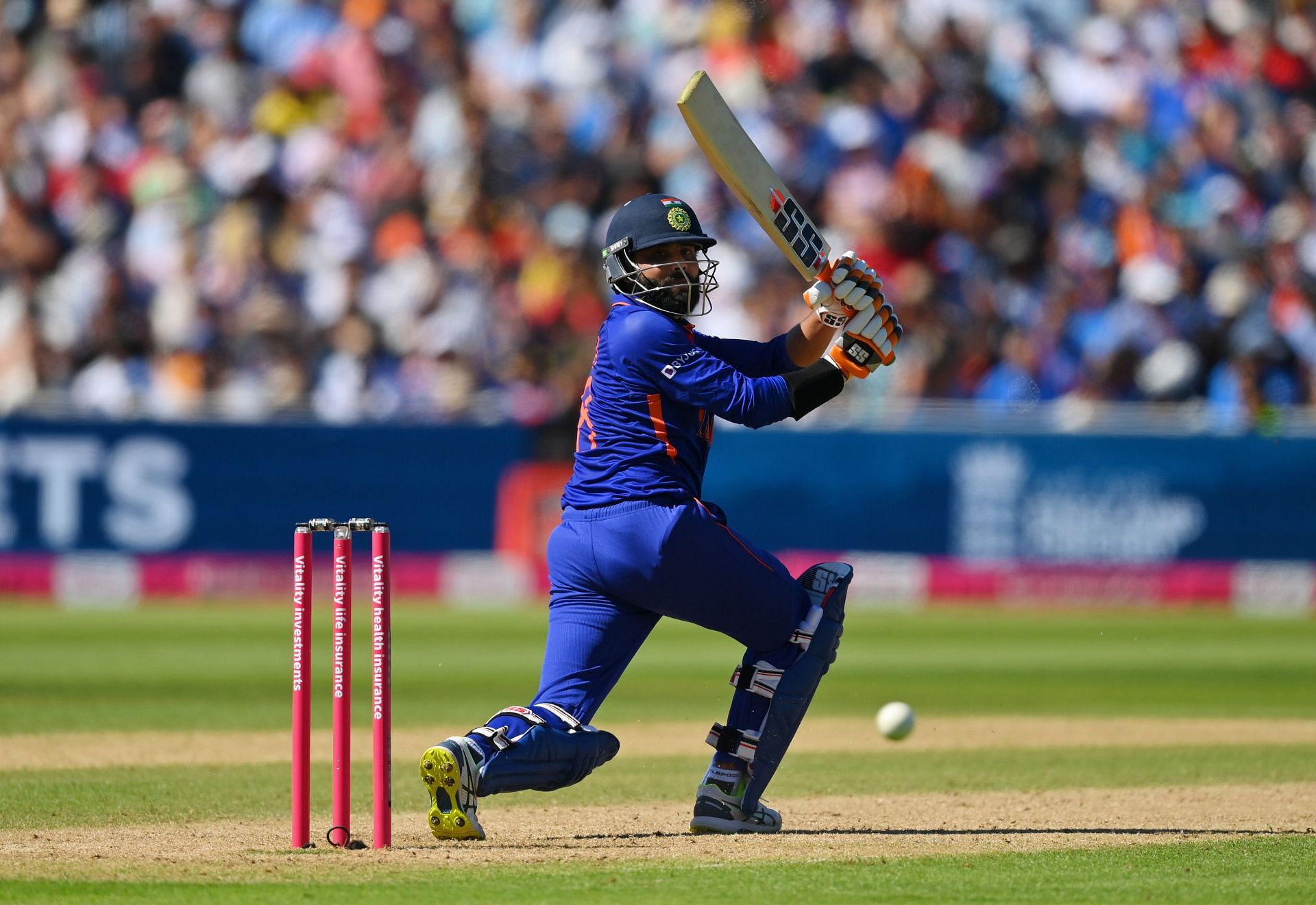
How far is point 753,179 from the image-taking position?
20.8 feet

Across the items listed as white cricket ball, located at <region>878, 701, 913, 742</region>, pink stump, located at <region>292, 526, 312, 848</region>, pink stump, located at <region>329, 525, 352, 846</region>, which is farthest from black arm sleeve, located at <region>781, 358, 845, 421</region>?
white cricket ball, located at <region>878, 701, 913, 742</region>

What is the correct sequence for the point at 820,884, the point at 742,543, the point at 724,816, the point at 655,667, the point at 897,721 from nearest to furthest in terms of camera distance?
the point at 820,884 → the point at 742,543 → the point at 724,816 → the point at 897,721 → the point at 655,667

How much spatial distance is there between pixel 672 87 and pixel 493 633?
6024 millimetres

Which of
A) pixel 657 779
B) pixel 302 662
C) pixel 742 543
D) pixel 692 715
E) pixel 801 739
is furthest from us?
pixel 692 715

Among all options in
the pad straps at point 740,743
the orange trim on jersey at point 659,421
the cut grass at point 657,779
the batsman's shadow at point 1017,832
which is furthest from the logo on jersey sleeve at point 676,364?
the cut grass at point 657,779

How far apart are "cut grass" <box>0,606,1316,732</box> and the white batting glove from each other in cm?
439

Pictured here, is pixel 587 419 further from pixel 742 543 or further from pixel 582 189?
pixel 582 189

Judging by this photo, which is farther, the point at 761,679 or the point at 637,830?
the point at 637,830

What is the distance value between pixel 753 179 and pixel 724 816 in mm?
1967

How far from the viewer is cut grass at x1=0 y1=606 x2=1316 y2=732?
10.5m

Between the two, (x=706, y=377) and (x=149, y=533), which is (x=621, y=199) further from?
(x=706, y=377)

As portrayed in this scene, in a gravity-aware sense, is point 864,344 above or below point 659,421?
above

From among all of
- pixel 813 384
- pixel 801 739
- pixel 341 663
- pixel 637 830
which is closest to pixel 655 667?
pixel 801 739

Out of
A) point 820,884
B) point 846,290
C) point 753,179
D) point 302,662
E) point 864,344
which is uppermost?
point 753,179
